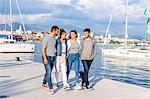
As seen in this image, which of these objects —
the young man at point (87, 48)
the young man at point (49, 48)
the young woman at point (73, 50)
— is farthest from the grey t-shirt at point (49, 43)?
the young man at point (87, 48)

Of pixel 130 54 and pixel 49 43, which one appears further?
pixel 130 54

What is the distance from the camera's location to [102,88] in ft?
38.5

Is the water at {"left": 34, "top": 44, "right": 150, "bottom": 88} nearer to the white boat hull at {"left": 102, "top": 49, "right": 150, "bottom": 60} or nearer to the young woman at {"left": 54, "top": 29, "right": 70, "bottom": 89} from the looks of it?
the white boat hull at {"left": 102, "top": 49, "right": 150, "bottom": 60}

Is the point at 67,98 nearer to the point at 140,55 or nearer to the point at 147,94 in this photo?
the point at 147,94

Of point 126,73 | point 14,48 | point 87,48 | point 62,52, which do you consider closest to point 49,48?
point 62,52

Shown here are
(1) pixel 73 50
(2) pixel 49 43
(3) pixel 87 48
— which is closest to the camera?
(2) pixel 49 43

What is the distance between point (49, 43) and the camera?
10359 millimetres

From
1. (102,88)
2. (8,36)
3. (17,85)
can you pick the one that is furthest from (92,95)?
(8,36)

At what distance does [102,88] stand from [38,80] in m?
2.66

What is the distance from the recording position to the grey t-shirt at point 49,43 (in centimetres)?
1034

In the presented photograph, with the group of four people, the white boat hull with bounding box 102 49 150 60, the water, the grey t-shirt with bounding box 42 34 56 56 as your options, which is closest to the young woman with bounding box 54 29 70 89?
the group of four people

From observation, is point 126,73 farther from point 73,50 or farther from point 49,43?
point 49,43

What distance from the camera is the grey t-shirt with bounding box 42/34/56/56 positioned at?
10344mm

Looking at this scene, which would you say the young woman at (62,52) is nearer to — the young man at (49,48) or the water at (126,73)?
the young man at (49,48)
